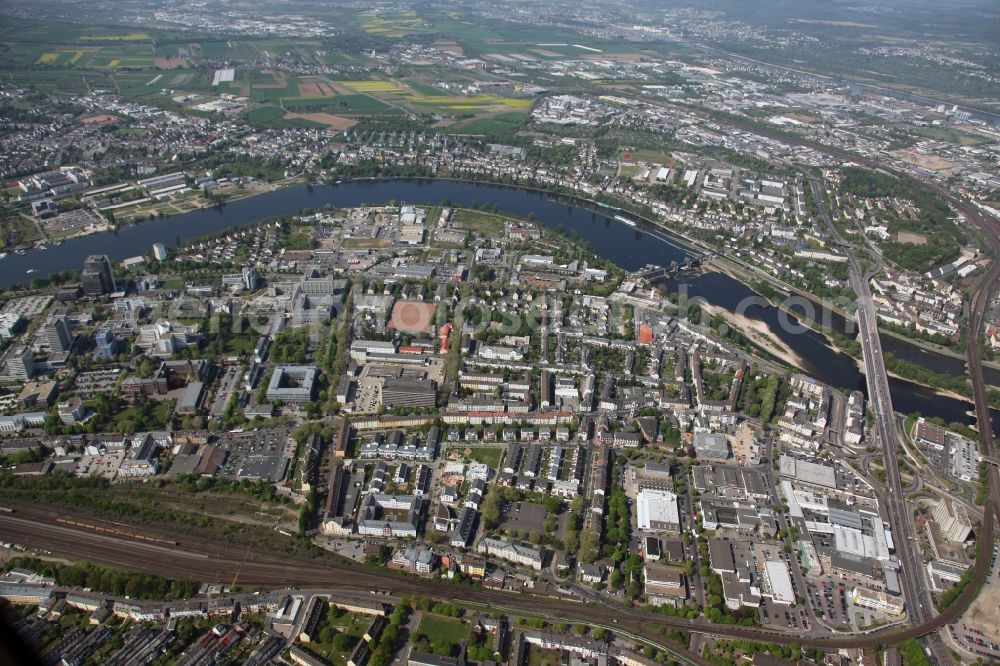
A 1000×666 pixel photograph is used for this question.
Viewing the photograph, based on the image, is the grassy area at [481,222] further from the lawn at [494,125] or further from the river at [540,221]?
the lawn at [494,125]

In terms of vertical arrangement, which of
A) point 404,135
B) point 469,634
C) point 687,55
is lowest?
point 469,634

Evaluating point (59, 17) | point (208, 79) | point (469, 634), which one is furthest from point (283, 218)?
point (59, 17)

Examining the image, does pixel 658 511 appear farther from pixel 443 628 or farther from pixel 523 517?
pixel 443 628

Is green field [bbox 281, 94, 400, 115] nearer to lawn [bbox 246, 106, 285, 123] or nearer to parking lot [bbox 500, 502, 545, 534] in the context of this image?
lawn [bbox 246, 106, 285, 123]

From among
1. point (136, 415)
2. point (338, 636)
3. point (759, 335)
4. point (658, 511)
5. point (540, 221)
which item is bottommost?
point (338, 636)

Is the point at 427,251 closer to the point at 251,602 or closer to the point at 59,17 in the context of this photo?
the point at 251,602

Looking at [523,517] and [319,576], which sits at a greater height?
[523,517]

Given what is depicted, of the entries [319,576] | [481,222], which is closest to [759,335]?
[481,222]

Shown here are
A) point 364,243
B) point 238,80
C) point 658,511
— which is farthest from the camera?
point 238,80
